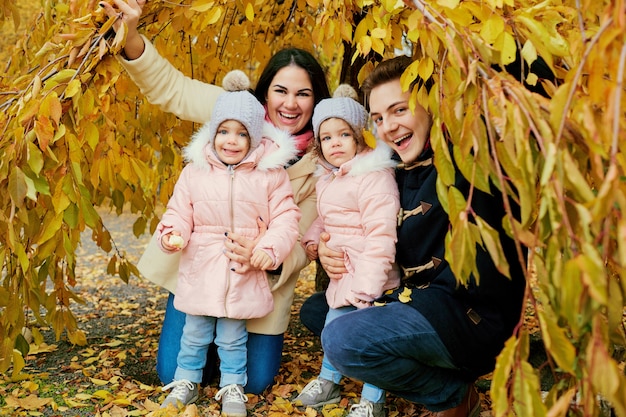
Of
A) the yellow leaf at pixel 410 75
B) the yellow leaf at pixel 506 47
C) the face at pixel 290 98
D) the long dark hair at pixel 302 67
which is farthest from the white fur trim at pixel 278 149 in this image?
the yellow leaf at pixel 506 47

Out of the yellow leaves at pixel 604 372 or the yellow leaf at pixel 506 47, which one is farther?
the yellow leaf at pixel 506 47

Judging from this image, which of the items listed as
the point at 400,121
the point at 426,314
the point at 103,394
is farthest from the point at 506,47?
the point at 103,394

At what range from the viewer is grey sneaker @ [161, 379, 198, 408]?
241 cm

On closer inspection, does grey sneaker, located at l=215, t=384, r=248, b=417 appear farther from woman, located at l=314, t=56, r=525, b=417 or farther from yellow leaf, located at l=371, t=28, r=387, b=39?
yellow leaf, located at l=371, t=28, r=387, b=39

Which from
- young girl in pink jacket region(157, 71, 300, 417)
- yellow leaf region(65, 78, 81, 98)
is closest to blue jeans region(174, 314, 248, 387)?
young girl in pink jacket region(157, 71, 300, 417)

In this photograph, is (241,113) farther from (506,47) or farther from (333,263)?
(506,47)

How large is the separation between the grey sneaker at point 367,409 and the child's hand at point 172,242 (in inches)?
34.1

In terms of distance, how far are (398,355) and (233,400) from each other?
0.70 m

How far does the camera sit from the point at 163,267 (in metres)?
2.70

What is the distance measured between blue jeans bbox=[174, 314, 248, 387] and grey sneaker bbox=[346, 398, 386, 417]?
0.48m

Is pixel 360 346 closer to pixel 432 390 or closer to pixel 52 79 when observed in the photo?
pixel 432 390

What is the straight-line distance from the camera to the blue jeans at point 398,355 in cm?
209

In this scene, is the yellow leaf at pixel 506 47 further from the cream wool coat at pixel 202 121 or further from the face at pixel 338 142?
the cream wool coat at pixel 202 121

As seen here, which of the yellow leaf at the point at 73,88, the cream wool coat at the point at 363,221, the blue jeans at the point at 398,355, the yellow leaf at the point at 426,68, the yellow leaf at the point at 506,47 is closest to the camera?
the yellow leaf at the point at 506,47
